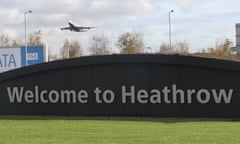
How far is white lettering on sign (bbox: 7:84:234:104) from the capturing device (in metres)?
18.8

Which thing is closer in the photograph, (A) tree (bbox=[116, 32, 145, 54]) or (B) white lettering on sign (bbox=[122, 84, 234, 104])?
(B) white lettering on sign (bbox=[122, 84, 234, 104])

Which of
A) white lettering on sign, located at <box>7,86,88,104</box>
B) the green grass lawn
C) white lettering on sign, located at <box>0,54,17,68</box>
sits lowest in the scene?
the green grass lawn

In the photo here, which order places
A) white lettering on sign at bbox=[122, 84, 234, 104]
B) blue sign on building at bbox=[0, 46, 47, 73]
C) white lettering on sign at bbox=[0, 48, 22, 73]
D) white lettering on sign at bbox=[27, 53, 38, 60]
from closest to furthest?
white lettering on sign at bbox=[122, 84, 234, 104], white lettering on sign at bbox=[0, 48, 22, 73], blue sign on building at bbox=[0, 46, 47, 73], white lettering on sign at bbox=[27, 53, 38, 60]

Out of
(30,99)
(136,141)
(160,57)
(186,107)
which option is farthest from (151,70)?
(136,141)

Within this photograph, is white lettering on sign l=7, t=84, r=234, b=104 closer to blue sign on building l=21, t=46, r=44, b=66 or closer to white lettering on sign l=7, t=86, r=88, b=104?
white lettering on sign l=7, t=86, r=88, b=104

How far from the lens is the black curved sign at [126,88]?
1878 centimetres

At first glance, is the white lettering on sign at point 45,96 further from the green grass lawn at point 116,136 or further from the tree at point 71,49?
the tree at point 71,49

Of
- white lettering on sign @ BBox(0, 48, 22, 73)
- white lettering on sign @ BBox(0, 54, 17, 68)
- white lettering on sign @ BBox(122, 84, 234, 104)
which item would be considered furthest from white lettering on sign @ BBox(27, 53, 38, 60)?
white lettering on sign @ BBox(122, 84, 234, 104)

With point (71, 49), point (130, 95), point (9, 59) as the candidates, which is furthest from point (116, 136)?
point (71, 49)

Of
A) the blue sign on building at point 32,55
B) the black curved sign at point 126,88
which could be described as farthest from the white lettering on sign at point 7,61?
the black curved sign at point 126,88

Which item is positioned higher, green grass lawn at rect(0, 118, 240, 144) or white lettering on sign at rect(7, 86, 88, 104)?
white lettering on sign at rect(7, 86, 88, 104)

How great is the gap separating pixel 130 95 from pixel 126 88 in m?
0.31

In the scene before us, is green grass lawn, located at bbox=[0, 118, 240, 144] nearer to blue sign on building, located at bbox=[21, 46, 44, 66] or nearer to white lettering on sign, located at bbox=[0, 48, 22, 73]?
white lettering on sign, located at bbox=[0, 48, 22, 73]

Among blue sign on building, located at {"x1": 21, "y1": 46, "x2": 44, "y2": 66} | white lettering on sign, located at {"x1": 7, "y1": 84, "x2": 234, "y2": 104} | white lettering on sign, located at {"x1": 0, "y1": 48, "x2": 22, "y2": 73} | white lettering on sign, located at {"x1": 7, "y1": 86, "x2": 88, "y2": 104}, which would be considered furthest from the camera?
blue sign on building, located at {"x1": 21, "y1": 46, "x2": 44, "y2": 66}
